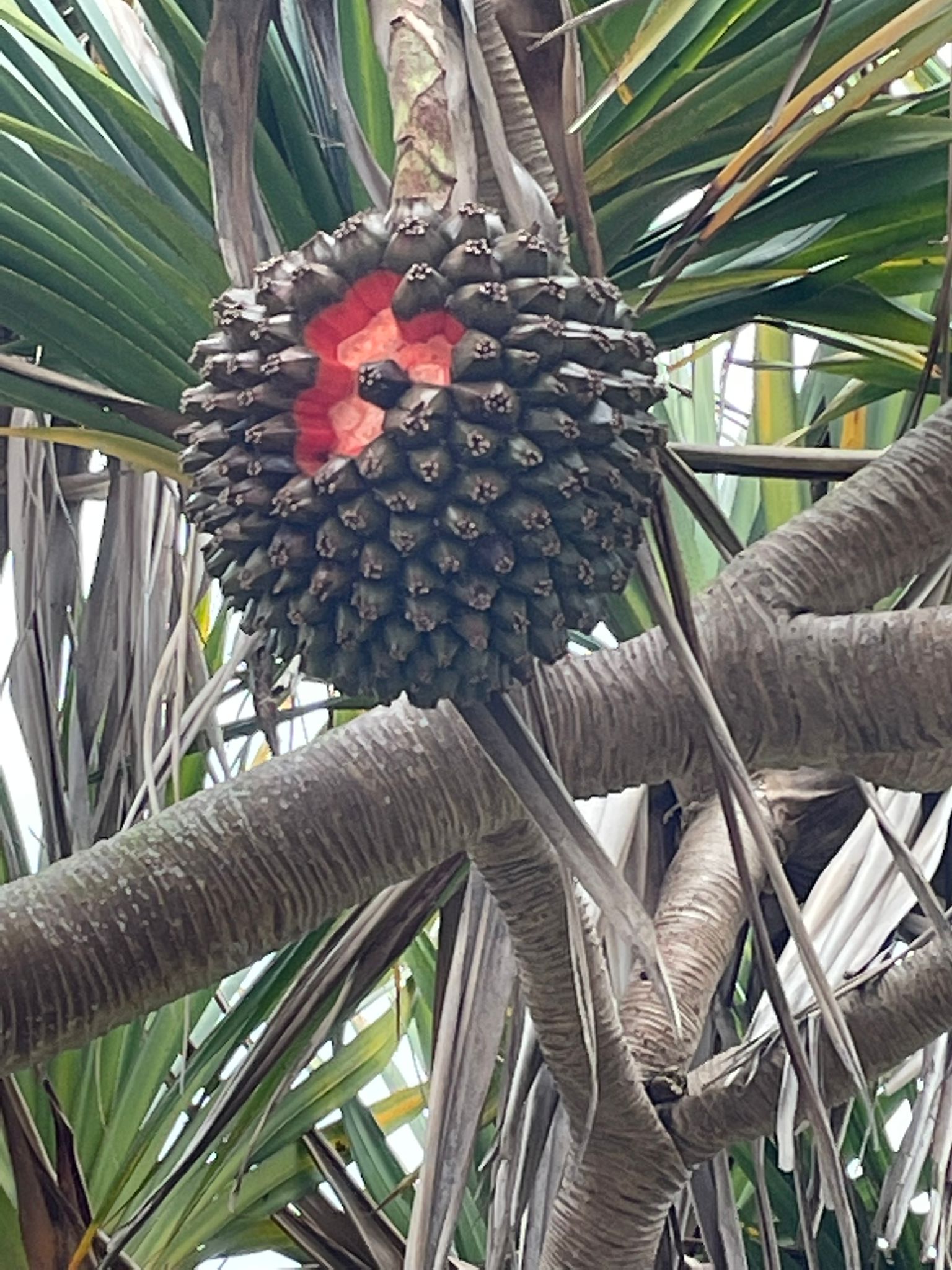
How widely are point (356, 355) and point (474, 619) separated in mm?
106

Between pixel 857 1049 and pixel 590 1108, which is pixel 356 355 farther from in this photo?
pixel 857 1049

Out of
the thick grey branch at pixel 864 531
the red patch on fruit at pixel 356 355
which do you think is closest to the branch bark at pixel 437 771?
the thick grey branch at pixel 864 531

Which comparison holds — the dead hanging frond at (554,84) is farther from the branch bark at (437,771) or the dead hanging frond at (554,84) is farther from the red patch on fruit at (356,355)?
the branch bark at (437,771)

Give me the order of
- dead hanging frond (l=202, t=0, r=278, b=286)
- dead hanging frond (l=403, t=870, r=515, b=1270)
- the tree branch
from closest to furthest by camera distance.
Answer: dead hanging frond (l=202, t=0, r=278, b=286), dead hanging frond (l=403, t=870, r=515, b=1270), the tree branch

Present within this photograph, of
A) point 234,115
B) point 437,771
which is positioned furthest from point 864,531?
point 234,115

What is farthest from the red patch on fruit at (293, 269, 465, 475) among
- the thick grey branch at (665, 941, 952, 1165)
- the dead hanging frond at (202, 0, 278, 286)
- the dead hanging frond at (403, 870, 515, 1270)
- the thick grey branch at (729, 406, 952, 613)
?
the thick grey branch at (665, 941, 952, 1165)

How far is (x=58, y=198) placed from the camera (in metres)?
0.90

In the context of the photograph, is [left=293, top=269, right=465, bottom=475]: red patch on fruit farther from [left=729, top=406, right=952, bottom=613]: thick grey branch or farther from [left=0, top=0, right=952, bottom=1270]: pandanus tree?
[left=729, top=406, right=952, bottom=613]: thick grey branch

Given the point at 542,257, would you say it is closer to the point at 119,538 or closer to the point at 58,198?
the point at 58,198

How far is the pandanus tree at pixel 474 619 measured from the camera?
520 millimetres

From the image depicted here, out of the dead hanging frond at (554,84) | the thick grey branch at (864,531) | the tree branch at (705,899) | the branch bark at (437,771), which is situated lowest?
the tree branch at (705,899)

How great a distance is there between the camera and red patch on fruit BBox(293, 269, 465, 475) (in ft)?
1.68

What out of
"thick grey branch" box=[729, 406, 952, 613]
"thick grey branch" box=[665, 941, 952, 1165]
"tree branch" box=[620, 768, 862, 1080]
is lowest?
"thick grey branch" box=[665, 941, 952, 1165]

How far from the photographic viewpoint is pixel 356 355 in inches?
20.4
